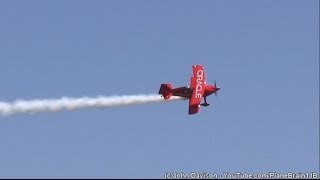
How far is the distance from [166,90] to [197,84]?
185 inches

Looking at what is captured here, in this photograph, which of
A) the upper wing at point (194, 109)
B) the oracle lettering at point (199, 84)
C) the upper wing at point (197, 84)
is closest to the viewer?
the upper wing at point (194, 109)

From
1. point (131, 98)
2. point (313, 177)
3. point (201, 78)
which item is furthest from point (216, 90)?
point (313, 177)

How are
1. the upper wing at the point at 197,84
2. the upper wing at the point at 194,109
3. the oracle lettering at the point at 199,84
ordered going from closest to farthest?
1. the upper wing at the point at 194,109
2. the upper wing at the point at 197,84
3. the oracle lettering at the point at 199,84

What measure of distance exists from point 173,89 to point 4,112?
87.3 ft

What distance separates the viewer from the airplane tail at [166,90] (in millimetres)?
96375

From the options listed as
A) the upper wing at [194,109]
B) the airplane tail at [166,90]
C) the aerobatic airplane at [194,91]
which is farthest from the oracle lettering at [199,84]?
the airplane tail at [166,90]

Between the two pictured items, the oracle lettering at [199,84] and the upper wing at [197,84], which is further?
the oracle lettering at [199,84]

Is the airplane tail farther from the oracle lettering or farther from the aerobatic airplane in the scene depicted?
the oracle lettering

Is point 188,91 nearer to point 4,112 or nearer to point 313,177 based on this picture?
point 4,112

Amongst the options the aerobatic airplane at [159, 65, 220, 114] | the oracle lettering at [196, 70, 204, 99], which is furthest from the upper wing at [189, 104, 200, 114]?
the oracle lettering at [196, 70, 204, 99]

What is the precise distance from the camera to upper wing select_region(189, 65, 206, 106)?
315ft

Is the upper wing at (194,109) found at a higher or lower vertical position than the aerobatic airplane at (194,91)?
lower

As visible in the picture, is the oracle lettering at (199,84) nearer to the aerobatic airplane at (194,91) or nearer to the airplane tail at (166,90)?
the aerobatic airplane at (194,91)

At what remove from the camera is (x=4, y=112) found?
252 ft
